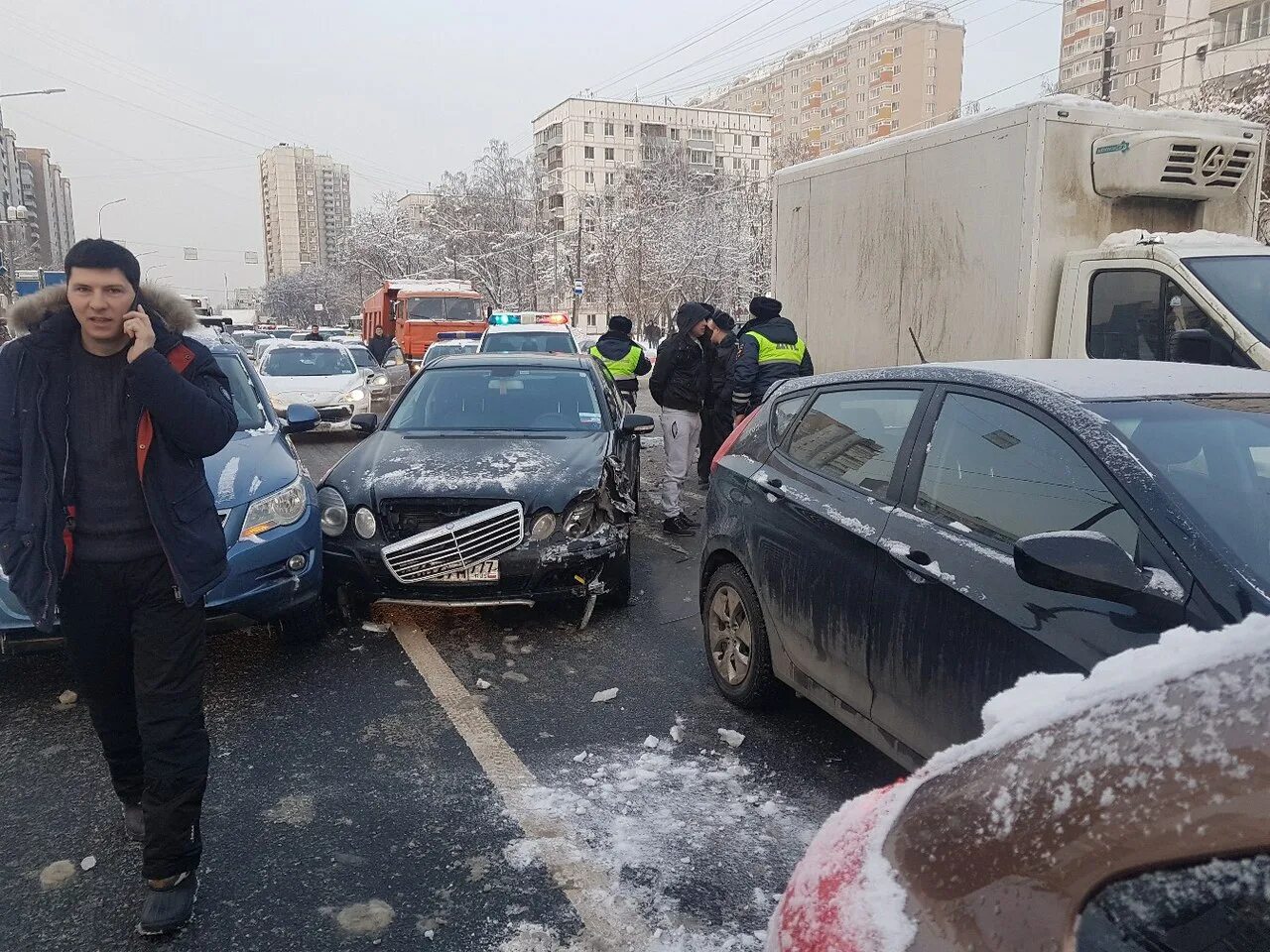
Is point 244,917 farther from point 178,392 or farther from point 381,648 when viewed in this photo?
point 381,648

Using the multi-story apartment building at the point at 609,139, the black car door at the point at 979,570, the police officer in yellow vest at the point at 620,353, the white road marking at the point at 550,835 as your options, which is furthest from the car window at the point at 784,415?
the multi-story apartment building at the point at 609,139

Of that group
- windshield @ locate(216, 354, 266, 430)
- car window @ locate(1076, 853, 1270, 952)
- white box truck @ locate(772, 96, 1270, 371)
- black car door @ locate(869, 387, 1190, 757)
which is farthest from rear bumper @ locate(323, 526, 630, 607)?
car window @ locate(1076, 853, 1270, 952)

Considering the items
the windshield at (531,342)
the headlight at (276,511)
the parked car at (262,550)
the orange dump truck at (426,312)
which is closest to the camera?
the parked car at (262,550)

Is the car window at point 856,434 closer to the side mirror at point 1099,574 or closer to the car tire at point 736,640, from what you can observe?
the car tire at point 736,640

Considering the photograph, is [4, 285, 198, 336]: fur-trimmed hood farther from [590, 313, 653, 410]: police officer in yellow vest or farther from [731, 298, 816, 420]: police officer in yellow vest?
[590, 313, 653, 410]: police officer in yellow vest

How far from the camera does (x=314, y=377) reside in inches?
598

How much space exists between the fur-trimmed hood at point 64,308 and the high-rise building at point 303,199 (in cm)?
14862

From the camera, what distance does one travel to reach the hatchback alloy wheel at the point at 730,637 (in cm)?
411

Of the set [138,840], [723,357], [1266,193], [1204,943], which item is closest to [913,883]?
[1204,943]

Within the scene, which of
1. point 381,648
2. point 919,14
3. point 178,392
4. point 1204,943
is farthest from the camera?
point 919,14

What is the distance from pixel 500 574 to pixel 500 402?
194cm

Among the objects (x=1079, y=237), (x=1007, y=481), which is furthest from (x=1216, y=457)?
(x=1079, y=237)

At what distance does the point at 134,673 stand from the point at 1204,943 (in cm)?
270

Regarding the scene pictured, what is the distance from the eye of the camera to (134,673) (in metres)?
2.72
